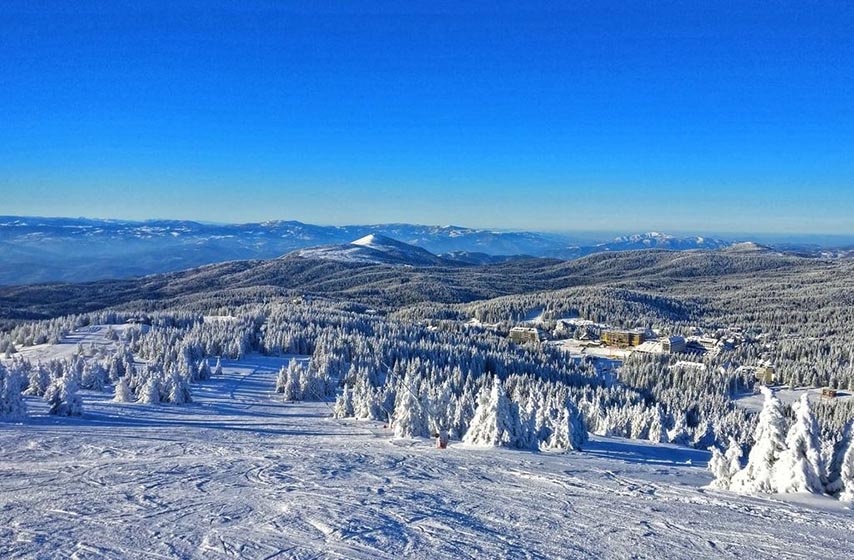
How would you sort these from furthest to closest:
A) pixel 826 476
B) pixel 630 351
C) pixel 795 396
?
pixel 630 351 → pixel 795 396 → pixel 826 476

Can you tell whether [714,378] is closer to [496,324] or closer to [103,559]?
[496,324]

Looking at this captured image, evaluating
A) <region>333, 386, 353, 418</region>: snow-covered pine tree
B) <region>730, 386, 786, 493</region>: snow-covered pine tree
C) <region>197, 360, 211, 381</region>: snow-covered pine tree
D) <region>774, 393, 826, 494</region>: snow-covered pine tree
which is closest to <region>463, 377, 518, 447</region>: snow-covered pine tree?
<region>730, 386, 786, 493</region>: snow-covered pine tree

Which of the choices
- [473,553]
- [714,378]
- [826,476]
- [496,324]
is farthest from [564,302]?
[473,553]

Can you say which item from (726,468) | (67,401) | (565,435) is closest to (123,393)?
(67,401)

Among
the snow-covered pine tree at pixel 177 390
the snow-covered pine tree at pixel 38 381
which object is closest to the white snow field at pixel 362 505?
the snow-covered pine tree at pixel 177 390

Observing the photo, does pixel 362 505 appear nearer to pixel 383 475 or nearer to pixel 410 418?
pixel 383 475
